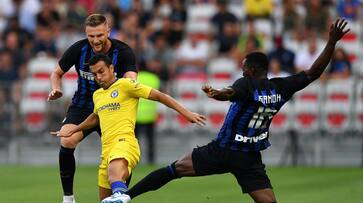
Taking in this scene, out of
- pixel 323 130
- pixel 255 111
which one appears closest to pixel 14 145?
pixel 323 130

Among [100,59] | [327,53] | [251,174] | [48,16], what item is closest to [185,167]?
[251,174]

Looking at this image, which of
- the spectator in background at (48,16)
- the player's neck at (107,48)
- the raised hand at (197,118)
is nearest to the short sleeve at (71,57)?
the player's neck at (107,48)

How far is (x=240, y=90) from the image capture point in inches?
444

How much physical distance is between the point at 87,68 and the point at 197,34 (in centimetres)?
1190

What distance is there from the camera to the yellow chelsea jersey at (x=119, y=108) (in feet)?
37.7

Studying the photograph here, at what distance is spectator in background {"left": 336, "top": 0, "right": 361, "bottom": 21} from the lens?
932 inches

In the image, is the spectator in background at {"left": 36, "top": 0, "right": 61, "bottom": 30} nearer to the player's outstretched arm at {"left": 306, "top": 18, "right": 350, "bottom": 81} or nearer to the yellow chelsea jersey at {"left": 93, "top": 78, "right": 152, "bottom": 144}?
the yellow chelsea jersey at {"left": 93, "top": 78, "right": 152, "bottom": 144}

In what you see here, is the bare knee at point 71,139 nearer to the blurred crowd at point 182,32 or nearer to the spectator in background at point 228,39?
the blurred crowd at point 182,32

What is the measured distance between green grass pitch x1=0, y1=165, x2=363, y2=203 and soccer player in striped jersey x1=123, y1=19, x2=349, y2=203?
268 cm

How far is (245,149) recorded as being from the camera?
1162cm

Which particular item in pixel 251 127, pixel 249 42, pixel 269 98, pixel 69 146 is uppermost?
pixel 249 42

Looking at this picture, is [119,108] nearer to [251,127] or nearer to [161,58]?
[251,127]

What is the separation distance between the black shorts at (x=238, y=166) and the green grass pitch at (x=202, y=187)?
2.58 meters

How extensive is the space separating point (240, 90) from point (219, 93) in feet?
1.15
